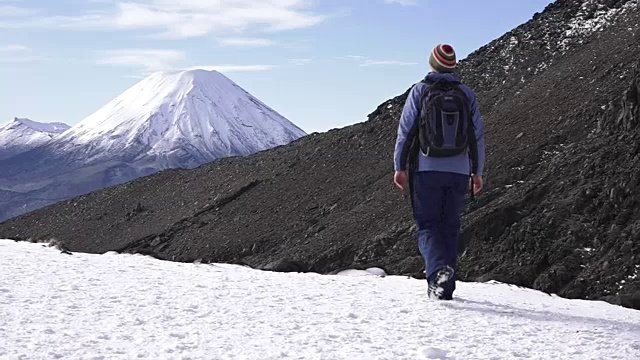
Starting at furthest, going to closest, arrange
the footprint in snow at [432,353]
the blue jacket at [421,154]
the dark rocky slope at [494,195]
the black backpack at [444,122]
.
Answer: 1. the dark rocky slope at [494,195]
2. the blue jacket at [421,154]
3. the black backpack at [444,122]
4. the footprint in snow at [432,353]

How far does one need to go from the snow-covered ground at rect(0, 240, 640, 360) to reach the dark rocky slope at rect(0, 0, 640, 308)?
1904 mm

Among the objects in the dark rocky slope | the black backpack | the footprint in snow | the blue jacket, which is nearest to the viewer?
the footprint in snow

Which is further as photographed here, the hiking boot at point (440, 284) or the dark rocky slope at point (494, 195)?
the dark rocky slope at point (494, 195)

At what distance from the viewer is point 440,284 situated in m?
6.05

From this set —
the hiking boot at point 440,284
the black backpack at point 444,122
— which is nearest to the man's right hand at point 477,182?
the black backpack at point 444,122

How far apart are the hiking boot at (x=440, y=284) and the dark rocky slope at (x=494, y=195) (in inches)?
84.9

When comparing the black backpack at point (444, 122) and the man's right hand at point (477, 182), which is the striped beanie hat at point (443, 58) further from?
the man's right hand at point (477, 182)

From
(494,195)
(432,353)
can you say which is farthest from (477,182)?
(494,195)

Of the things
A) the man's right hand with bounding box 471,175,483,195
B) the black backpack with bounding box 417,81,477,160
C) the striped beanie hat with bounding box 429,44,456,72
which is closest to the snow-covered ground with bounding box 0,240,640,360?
the man's right hand with bounding box 471,175,483,195

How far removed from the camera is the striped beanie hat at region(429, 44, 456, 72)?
19.6 feet

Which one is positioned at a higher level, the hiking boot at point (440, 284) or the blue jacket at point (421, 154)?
the blue jacket at point (421, 154)

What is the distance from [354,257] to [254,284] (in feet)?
37.2

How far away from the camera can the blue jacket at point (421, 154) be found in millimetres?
5906

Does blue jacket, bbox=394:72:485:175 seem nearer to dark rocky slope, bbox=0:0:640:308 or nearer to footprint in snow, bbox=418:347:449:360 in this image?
footprint in snow, bbox=418:347:449:360
